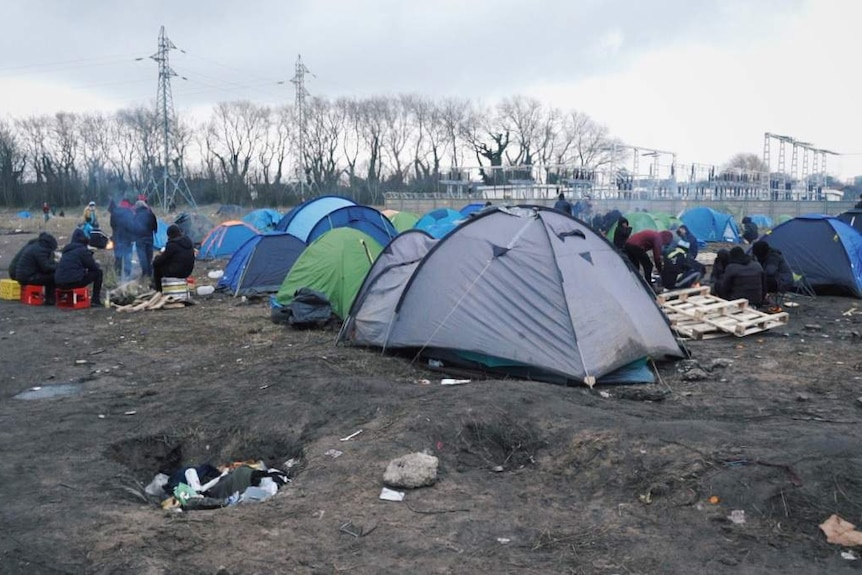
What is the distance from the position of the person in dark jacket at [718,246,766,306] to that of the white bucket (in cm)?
978

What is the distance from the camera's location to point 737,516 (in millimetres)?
4477

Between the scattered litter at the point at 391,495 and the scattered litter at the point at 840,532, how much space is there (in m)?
2.62

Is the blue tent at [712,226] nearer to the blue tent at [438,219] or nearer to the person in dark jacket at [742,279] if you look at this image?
the blue tent at [438,219]

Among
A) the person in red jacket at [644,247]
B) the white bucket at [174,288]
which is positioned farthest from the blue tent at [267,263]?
the person in red jacket at [644,247]

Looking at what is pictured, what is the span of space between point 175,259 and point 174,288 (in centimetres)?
56

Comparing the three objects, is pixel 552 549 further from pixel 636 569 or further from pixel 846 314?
pixel 846 314

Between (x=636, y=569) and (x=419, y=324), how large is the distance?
4927 mm

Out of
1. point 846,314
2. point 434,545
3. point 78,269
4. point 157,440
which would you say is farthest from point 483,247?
point 78,269

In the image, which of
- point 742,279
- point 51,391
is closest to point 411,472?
point 51,391

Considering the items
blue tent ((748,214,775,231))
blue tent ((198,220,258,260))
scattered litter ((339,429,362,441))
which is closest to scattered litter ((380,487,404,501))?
scattered litter ((339,429,362,441))

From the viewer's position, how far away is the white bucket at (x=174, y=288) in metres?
13.8

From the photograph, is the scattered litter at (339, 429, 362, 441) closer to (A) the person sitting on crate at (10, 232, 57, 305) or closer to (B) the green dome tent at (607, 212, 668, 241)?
(A) the person sitting on crate at (10, 232, 57, 305)

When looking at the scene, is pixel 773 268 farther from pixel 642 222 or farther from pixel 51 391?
pixel 642 222

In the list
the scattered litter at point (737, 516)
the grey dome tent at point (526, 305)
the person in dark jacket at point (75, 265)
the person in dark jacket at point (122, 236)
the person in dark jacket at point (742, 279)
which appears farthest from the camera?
the person in dark jacket at point (122, 236)
